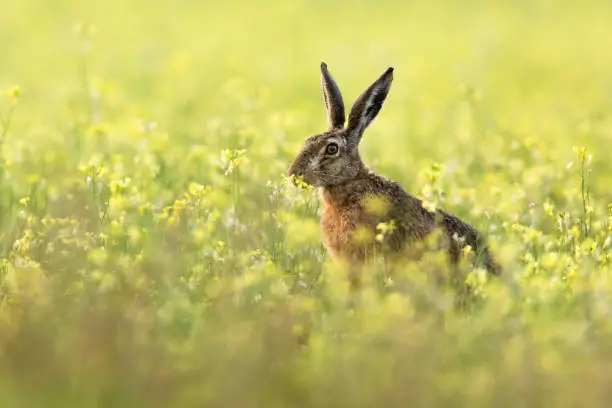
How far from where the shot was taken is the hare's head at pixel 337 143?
8.32 meters

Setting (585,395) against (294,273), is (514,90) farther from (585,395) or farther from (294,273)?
(585,395)

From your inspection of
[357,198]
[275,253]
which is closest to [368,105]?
[357,198]

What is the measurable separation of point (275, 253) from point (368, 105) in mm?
1407

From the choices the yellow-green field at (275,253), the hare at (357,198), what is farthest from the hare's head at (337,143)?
the yellow-green field at (275,253)

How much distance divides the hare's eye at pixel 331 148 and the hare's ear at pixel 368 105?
0.22 meters

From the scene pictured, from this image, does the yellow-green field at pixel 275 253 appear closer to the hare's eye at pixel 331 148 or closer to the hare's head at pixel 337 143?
the hare's head at pixel 337 143

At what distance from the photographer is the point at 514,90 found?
55.7 ft

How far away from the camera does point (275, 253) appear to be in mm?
7824

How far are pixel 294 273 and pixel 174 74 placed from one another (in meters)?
10.2

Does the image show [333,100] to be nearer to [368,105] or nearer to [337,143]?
[368,105]

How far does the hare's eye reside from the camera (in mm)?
8398

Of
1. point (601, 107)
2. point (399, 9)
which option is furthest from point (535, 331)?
point (399, 9)

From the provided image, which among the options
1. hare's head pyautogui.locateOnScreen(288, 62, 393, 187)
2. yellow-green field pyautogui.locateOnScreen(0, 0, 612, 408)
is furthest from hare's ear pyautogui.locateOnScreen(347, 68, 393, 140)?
yellow-green field pyautogui.locateOnScreen(0, 0, 612, 408)

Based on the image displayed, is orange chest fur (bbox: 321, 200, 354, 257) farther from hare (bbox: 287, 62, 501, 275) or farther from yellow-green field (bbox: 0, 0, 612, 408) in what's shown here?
yellow-green field (bbox: 0, 0, 612, 408)
